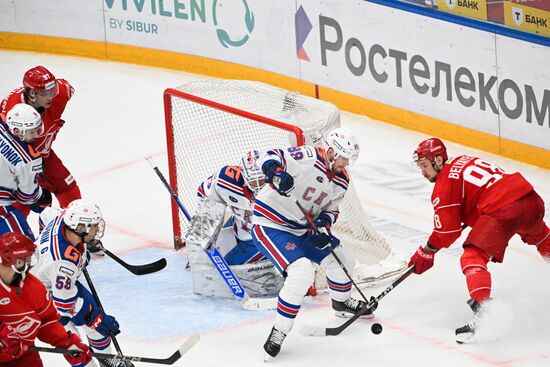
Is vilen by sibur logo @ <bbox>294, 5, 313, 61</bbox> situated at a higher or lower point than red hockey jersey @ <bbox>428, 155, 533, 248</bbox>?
lower

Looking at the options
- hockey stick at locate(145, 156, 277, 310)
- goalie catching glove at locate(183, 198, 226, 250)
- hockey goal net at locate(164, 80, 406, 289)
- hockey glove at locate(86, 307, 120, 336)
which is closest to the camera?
hockey glove at locate(86, 307, 120, 336)

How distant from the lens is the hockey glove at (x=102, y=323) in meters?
5.57

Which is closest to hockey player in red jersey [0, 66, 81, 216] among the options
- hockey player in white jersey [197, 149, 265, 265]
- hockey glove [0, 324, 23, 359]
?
hockey player in white jersey [197, 149, 265, 265]

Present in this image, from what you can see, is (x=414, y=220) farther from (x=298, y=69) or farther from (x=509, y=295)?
(x=298, y=69)

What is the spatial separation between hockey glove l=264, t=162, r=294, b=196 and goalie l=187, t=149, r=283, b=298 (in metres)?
0.64

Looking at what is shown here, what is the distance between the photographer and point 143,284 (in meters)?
7.12

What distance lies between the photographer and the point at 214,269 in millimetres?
6832

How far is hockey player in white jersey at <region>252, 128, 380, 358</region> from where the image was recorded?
601 cm

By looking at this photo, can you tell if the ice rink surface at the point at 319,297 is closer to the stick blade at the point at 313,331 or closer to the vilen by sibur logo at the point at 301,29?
the stick blade at the point at 313,331

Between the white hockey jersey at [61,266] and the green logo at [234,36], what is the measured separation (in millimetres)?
5009

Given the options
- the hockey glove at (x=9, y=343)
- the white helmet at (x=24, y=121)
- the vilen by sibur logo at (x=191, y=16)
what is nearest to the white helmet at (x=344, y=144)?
the white helmet at (x=24, y=121)

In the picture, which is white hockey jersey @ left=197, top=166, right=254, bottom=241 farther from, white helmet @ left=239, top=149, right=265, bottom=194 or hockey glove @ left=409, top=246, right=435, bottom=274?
hockey glove @ left=409, top=246, right=435, bottom=274

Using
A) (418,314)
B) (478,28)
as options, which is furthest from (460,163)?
(478,28)

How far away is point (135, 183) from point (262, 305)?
238 cm
